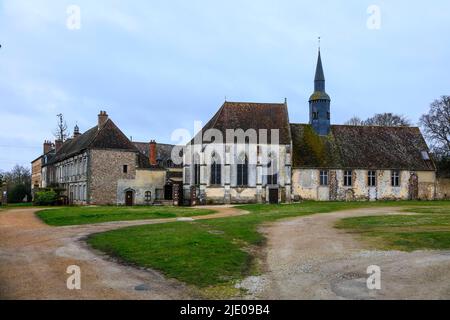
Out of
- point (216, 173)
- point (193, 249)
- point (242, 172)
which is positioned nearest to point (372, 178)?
point (242, 172)

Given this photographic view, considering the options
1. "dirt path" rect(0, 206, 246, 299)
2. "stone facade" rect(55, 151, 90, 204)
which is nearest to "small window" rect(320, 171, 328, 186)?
"stone facade" rect(55, 151, 90, 204)

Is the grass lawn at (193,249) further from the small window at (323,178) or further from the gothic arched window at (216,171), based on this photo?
the small window at (323,178)

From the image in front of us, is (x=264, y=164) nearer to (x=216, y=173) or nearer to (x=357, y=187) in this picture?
(x=216, y=173)

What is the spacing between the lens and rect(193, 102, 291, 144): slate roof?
151ft

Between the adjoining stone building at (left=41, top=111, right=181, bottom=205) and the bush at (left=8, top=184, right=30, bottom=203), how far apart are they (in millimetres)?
15958

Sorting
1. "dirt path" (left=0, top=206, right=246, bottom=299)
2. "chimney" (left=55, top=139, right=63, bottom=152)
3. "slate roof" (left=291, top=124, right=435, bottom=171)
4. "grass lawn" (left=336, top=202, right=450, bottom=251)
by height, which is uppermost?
"chimney" (left=55, top=139, right=63, bottom=152)

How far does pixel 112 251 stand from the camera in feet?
50.1

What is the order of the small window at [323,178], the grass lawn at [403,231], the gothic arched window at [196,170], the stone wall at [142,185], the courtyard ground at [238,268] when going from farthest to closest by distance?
1. the small window at [323,178]
2. the stone wall at [142,185]
3. the gothic arched window at [196,170]
4. the grass lawn at [403,231]
5. the courtyard ground at [238,268]

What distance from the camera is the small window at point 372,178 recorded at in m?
47.5

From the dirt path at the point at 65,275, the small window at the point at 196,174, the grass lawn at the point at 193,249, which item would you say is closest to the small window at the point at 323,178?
the small window at the point at 196,174

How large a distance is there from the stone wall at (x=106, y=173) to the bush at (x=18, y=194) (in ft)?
71.9

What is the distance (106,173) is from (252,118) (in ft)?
51.4

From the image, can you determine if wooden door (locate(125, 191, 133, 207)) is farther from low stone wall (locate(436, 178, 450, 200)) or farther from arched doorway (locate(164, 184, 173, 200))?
low stone wall (locate(436, 178, 450, 200))
